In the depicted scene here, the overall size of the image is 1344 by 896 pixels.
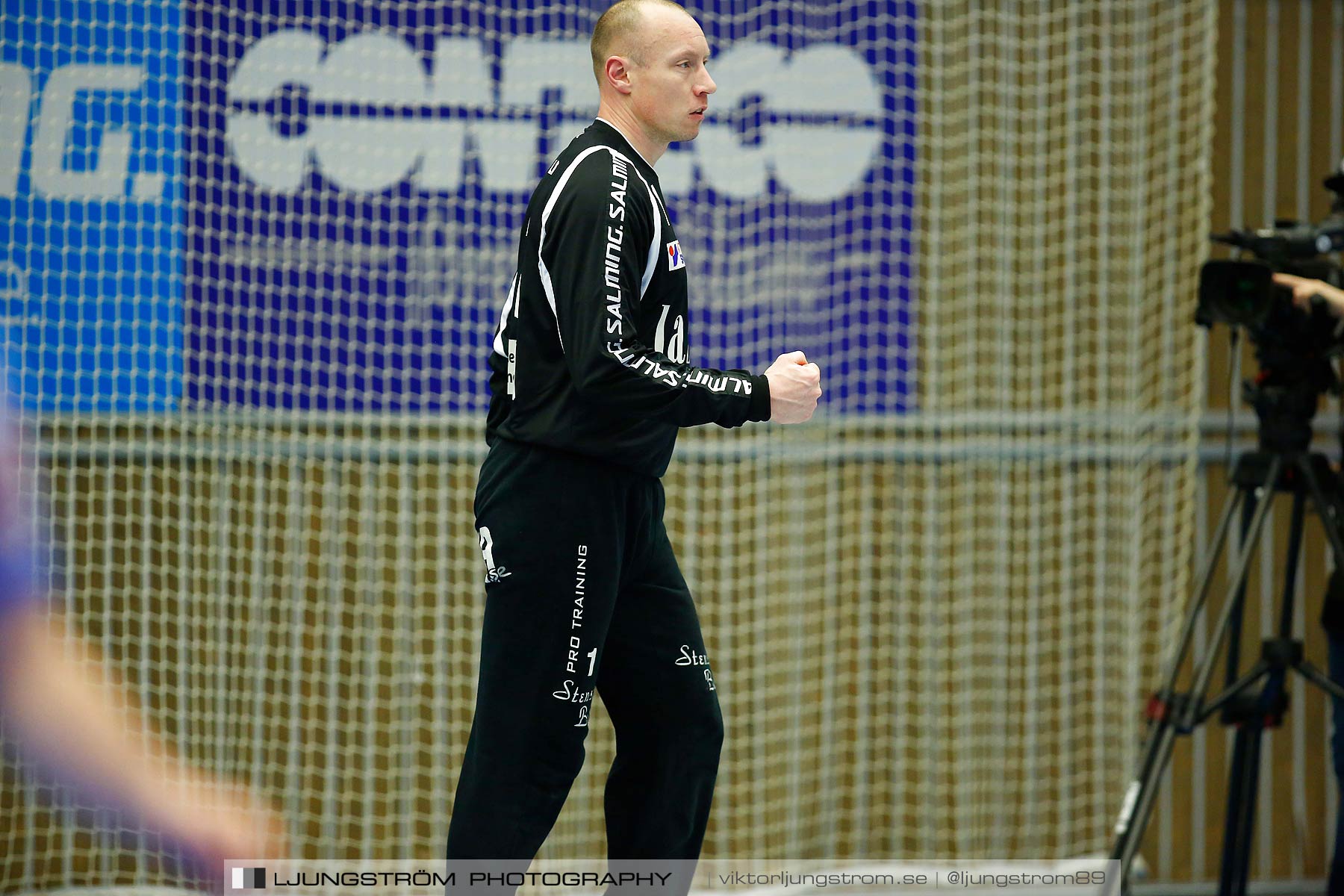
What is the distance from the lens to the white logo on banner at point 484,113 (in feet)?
12.8

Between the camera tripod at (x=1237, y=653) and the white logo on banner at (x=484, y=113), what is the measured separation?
1.67 m

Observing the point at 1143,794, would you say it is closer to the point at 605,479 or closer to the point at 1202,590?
the point at 1202,590

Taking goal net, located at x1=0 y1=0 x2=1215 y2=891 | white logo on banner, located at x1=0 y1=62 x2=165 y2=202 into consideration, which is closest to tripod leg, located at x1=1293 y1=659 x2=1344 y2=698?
goal net, located at x1=0 y1=0 x2=1215 y2=891

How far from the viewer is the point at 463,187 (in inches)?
156

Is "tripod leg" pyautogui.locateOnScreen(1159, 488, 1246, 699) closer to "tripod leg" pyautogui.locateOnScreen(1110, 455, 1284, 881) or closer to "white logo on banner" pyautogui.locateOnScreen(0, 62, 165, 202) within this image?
"tripod leg" pyautogui.locateOnScreen(1110, 455, 1284, 881)

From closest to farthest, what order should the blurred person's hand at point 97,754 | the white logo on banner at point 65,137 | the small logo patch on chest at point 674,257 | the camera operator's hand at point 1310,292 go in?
1. the blurred person's hand at point 97,754
2. the small logo patch on chest at point 674,257
3. the camera operator's hand at point 1310,292
4. the white logo on banner at point 65,137

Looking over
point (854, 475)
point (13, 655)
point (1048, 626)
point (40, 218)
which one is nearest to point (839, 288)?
point (854, 475)

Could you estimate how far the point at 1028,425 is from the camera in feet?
13.4

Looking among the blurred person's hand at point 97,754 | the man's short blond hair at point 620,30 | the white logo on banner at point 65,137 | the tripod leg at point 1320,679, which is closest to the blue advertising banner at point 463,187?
the white logo on banner at point 65,137

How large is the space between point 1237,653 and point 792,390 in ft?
5.28

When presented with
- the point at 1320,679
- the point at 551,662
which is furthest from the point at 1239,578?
the point at 551,662

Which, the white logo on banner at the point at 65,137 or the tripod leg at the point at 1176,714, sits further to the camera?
the white logo on banner at the point at 65,137

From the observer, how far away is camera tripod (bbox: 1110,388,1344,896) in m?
2.81

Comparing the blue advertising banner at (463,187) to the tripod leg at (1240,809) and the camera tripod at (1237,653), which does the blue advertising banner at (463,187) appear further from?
the tripod leg at (1240,809)
